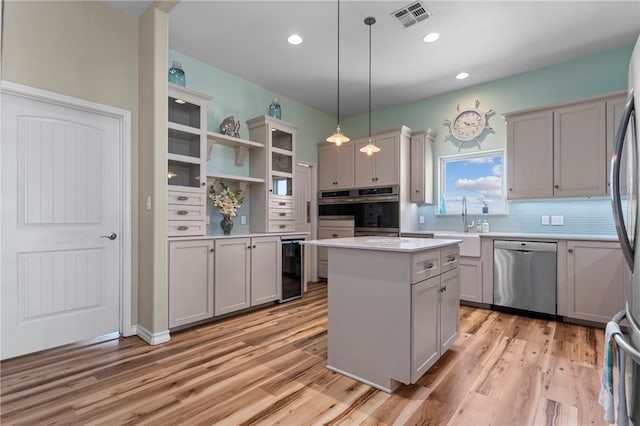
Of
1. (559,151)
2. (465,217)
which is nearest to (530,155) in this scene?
(559,151)

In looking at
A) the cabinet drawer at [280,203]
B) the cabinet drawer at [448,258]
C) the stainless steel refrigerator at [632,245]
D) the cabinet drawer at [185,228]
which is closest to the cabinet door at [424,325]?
the cabinet drawer at [448,258]

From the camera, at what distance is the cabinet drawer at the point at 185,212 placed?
312cm

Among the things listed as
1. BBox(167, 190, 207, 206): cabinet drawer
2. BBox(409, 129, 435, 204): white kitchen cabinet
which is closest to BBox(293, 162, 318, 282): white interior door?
BBox(409, 129, 435, 204): white kitchen cabinet

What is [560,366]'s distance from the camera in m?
2.35

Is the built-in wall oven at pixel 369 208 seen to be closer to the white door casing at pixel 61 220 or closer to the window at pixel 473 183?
the window at pixel 473 183

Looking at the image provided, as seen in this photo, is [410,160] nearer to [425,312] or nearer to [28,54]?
[425,312]

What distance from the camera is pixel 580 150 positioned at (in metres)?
3.49

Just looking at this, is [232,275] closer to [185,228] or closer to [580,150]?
[185,228]

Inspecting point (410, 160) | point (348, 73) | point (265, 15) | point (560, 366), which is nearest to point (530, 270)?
point (560, 366)

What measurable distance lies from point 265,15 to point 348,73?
150 centimetres

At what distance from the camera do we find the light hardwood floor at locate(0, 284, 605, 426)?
69.6 inches

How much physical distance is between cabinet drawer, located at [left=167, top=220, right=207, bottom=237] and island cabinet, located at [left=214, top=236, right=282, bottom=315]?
0.74ft

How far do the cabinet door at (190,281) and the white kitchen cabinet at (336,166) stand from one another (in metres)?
2.64

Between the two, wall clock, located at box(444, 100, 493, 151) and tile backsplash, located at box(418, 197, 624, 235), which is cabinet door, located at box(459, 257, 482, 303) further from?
wall clock, located at box(444, 100, 493, 151)
